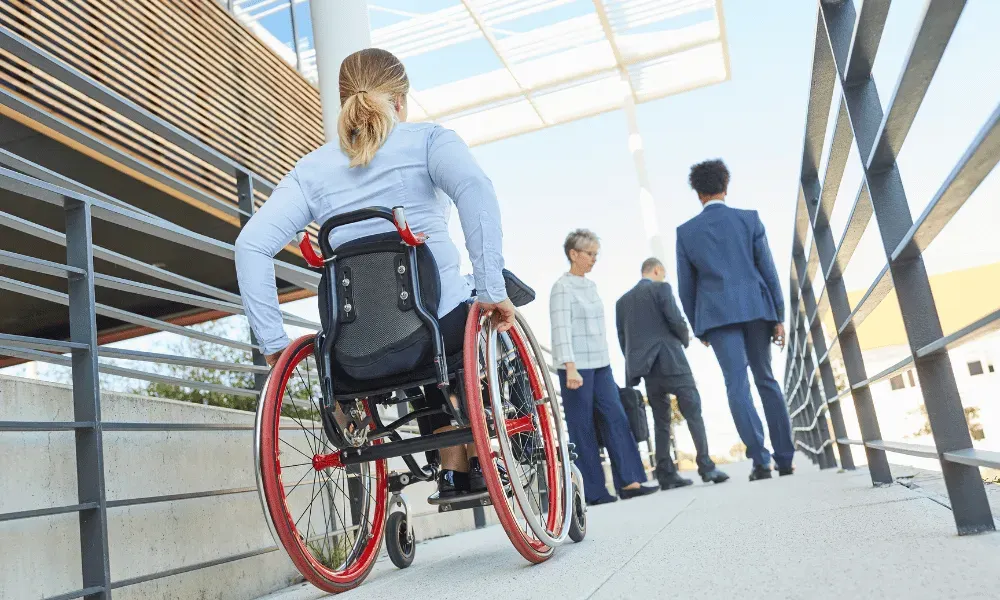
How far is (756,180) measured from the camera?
24.9 metres

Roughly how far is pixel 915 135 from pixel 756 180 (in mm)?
24496

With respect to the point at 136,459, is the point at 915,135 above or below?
above

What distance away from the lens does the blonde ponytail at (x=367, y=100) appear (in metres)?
2.03

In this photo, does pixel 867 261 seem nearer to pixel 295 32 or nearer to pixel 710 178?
pixel 710 178

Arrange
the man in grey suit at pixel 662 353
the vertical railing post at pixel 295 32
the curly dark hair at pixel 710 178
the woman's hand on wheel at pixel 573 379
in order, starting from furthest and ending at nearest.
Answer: the vertical railing post at pixel 295 32 → the man in grey suit at pixel 662 353 → the curly dark hair at pixel 710 178 → the woman's hand on wheel at pixel 573 379

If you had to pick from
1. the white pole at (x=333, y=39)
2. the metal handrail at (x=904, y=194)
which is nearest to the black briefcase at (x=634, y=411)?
the white pole at (x=333, y=39)

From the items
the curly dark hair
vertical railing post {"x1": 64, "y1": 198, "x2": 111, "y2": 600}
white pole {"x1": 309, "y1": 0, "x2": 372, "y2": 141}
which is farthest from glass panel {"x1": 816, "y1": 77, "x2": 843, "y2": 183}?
white pole {"x1": 309, "y1": 0, "x2": 372, "y2": 141}

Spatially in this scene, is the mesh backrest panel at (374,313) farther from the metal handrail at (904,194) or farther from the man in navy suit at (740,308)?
the man in navy suit at (740,308)

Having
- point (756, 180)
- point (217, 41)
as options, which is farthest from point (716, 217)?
point (756, 180)

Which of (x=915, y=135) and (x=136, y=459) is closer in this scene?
(x=915, y=135)

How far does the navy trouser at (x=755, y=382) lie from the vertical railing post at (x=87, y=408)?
10.1 feet

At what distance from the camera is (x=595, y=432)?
191 inches

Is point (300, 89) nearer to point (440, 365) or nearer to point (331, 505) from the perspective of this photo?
point (331, 505)

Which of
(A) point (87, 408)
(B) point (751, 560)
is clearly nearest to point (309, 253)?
(A) point (87, 408)
